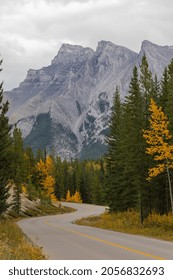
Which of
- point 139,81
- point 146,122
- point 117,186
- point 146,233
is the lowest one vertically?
point 146,233

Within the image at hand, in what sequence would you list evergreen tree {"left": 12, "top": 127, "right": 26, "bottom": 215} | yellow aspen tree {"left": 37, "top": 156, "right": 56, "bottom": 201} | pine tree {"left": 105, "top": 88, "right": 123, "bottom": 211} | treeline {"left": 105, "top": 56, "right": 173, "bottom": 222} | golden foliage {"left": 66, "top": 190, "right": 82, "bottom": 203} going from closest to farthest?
treeline {"left": 105, "top": 56, "right": 173, "bottom": 222}, pine tree {"left": 105, "top": 88, "right": 123, "bottom": 211}, evergreen tree {"left": 12, "top": 127, "right": 26, "bottom": 215}, yellow aspen tree {"left": 37, "top": 156, "right": 56, "bottom": 201}, golden foliage {"left": 66, "top": 190, "right": 82, "bottom": 203}

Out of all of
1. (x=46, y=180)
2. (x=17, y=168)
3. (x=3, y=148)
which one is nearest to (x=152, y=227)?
(x=3, y=148)

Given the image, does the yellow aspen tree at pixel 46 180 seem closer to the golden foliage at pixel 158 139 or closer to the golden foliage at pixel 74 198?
the golden foliage at pixel 74 198

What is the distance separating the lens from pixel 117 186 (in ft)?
148

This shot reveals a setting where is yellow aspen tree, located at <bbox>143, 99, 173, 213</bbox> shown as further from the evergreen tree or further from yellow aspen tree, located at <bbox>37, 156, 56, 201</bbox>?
yellow aspen tree, located at <bbox>37, 156, 56, 201</bbox>

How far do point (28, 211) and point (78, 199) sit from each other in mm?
52420

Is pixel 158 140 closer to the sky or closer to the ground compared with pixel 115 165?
closer to the sky

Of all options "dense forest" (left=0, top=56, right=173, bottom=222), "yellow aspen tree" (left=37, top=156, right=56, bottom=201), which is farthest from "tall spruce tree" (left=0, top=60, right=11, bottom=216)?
"yellow aspen tree" (left=37, top=156, right=56, bottom=201)

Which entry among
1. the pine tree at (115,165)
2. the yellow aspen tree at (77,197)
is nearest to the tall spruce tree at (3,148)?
the pine tree at (115,165)

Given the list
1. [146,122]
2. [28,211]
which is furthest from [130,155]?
[28,211]

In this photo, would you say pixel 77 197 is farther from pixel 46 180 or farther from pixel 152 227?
pixel 152 227

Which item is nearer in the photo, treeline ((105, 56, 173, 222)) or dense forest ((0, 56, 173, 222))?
dense forest ((0, 56, 173, 222))

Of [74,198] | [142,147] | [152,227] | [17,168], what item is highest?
[17,168]
